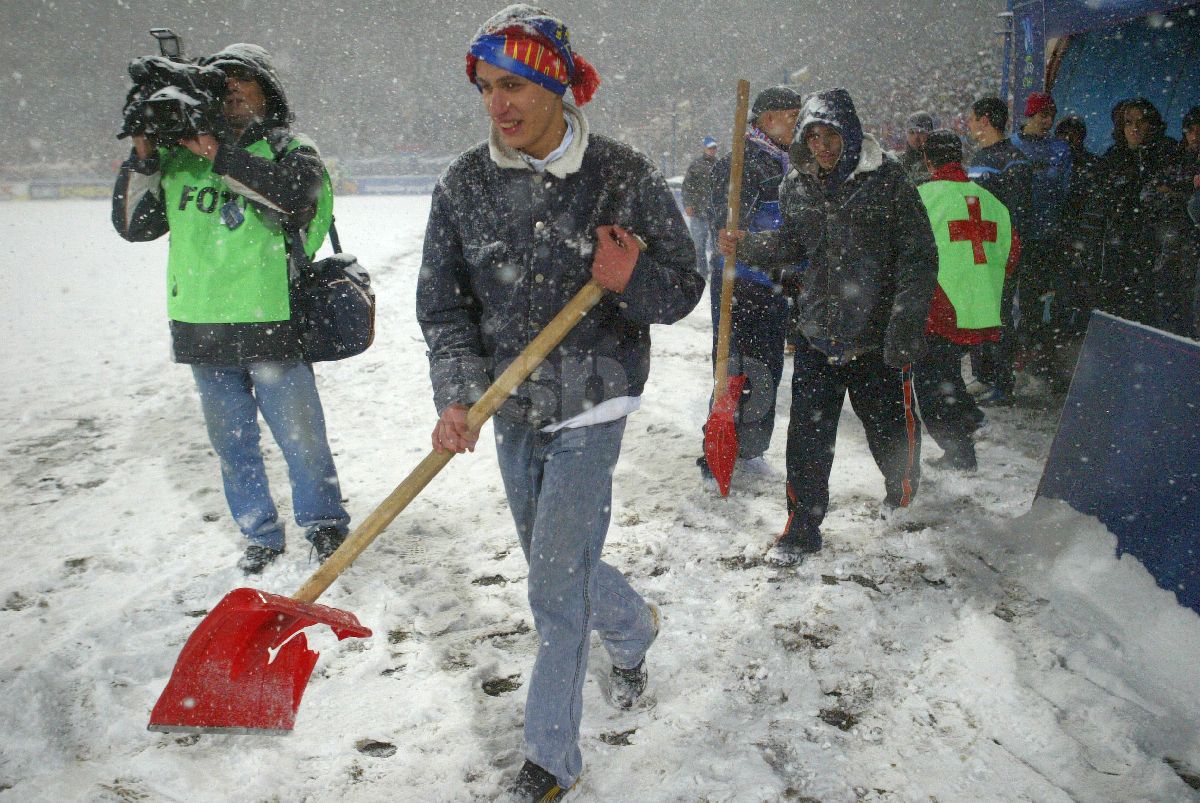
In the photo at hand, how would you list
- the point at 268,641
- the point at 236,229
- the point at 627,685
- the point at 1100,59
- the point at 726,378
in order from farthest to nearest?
the point at 1100,59 → the point at 726,378 → the point at 236,229 → the point at 627,685 → the point at 268,641

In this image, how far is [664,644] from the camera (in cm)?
259

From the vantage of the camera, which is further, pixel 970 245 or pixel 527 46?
pixel 970 245

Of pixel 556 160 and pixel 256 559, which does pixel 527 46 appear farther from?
pixel 256 559

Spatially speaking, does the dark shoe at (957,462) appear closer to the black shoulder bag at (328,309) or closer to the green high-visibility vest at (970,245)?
the green high-visibility vest at (970,245)

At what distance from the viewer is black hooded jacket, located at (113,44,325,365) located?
2.72m

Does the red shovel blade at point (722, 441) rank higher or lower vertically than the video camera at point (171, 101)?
lower

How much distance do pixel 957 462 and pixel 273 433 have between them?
3.41 m

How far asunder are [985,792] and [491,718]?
1.40 m

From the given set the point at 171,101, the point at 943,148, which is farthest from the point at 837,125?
the point at 171,101

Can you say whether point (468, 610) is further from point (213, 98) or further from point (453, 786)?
point (213, 98)

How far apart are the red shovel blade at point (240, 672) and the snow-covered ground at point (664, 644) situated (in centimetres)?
26

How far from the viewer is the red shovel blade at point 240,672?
1.85m

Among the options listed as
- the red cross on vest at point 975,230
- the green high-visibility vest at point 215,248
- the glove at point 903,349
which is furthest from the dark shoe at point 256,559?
the red cross on vest at point 975,230

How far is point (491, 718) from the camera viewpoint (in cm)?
225
